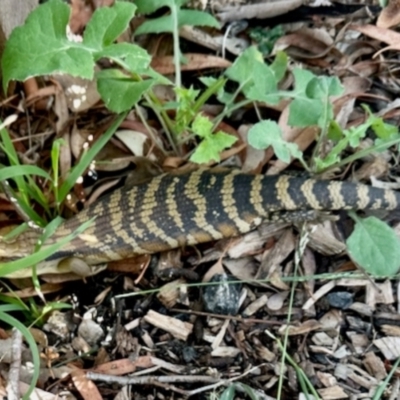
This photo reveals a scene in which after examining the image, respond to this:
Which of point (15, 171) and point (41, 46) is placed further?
point (15, 171)

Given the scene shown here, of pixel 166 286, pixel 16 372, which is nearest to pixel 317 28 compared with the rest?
pixel 166 286

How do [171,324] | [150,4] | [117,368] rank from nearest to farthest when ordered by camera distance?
[117,368], [171,324], [150,4]

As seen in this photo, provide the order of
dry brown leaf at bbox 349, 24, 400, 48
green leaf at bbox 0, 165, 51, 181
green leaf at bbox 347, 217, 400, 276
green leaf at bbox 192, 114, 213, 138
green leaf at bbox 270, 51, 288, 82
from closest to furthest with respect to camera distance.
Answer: green leaf at bbox 347, 217, 400, 276
green leaf at bbox 0, 165, 51, 181
green leaf at bbox 192, 114, 213, 138
green leaf at bbox 270, 51, 288, 82
dry brown leaf at bbox 349, 24, 400, 48

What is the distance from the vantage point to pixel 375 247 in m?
2.70

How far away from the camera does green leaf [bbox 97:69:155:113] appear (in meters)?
2.70

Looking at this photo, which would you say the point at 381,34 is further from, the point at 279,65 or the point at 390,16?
the point at 279,65

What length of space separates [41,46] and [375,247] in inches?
57.3

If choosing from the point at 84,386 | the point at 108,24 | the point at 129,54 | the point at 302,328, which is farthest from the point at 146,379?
the point at 108,24

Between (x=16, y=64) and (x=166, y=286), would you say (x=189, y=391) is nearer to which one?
(x=166, y=286)

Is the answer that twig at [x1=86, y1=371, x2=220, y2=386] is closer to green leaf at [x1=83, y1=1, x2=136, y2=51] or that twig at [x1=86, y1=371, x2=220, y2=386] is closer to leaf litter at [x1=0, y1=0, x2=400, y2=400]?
leaf litter at [x1=0, y1=0, x2=400, y2=400]

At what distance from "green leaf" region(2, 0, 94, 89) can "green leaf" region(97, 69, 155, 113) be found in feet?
0.86

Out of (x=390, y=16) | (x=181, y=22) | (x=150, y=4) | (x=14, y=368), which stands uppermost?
(x=150, y=4)

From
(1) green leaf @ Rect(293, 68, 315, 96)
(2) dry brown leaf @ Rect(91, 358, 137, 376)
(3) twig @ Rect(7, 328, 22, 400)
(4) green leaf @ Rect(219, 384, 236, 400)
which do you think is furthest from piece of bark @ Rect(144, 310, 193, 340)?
(1) green leaf @ Rect(293, 68, 315, 96)

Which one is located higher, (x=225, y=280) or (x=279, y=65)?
(x=279, y=65)
